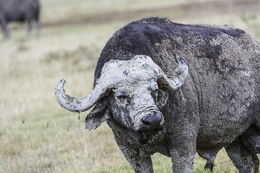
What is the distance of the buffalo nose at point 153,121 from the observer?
165 inches

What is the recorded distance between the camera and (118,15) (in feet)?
116

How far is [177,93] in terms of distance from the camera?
500cm

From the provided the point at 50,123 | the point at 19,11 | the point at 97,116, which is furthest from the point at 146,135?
the point at 19,11

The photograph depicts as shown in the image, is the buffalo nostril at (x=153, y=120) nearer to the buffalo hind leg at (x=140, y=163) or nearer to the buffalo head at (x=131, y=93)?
the buffalo head at (x=131, y=93)

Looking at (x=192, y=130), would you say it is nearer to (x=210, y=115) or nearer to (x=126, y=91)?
(x=210, y=115)

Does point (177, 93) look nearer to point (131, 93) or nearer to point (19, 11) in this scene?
point (131, 93)

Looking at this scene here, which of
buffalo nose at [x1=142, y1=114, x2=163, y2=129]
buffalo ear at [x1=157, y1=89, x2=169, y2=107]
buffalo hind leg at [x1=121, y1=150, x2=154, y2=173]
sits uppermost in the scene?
buffalo ear at [x1=157, y1=89, x2=169, y2=107]

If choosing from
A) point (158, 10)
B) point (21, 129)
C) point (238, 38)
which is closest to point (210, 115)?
point (238, 38)

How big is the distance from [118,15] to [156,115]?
104 feet

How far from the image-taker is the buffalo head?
438 cm

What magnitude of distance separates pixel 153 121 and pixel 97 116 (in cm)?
80

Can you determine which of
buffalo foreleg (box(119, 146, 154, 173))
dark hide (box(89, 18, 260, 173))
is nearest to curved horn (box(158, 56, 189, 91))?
dark hide (box(89, 18, 260, 173))

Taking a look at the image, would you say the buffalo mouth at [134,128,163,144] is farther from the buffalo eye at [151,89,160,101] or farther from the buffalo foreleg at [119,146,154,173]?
the buffalo foreleg at [119,146,154,173]

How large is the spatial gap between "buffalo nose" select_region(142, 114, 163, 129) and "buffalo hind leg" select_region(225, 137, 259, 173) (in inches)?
96.5
